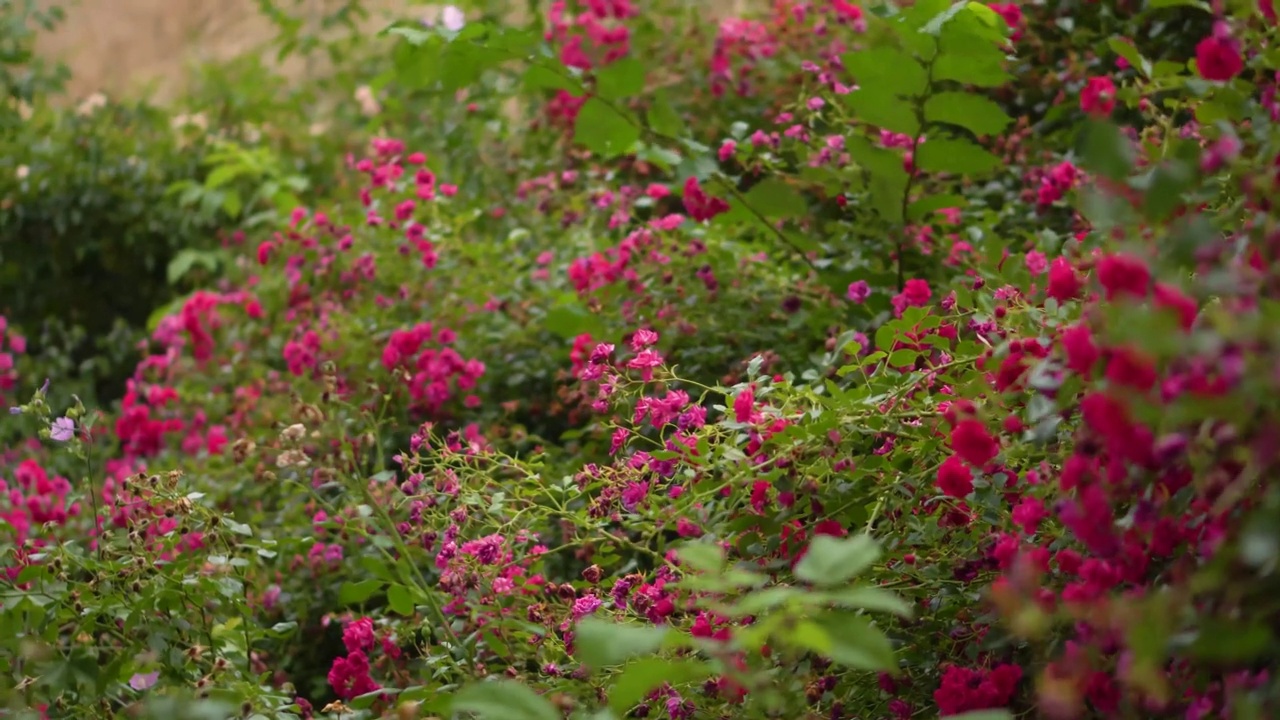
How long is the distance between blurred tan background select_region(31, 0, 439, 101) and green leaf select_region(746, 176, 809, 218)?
19.5ft

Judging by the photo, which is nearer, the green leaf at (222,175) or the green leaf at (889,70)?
the green leaf at (889,70)

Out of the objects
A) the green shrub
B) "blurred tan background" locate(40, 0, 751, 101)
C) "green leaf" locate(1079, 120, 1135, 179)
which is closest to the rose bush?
"green leaf" locate(1079, 120, 1135, 179)

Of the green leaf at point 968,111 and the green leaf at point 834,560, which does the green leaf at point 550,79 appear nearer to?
the green leaf at point 968,111

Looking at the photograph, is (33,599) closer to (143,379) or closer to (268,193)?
(143,379)

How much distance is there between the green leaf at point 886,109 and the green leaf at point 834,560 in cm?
116

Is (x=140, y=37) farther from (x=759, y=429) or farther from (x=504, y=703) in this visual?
(x=504, y=703)

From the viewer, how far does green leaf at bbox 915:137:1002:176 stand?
1.88m

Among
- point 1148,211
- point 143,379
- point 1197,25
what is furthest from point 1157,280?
point 143,379

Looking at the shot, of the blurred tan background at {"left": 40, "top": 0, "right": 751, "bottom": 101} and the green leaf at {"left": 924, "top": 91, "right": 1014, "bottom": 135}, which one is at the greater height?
the blurred tan background at {"left": 40, "top": 0, "right": 751, "bottom": 101}

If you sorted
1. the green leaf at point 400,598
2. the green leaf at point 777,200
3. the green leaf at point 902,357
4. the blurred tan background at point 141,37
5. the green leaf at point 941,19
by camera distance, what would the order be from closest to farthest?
1. the green leaf at point 902,357
2. the green leaf at point 400,598
3. the green leaf at point 941,19
4. the green leaf at point 777,200
5. the blurred tan background at point 141,37

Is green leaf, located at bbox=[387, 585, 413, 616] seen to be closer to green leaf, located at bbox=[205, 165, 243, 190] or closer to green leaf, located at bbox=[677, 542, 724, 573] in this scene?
green leaf, located at bbox=[677, 542, 724, 573]

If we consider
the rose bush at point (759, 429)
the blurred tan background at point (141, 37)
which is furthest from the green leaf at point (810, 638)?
the blurred tan background at point (141, 37)

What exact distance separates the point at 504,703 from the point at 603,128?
1.38 metres

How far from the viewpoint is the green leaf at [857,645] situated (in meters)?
0.78
